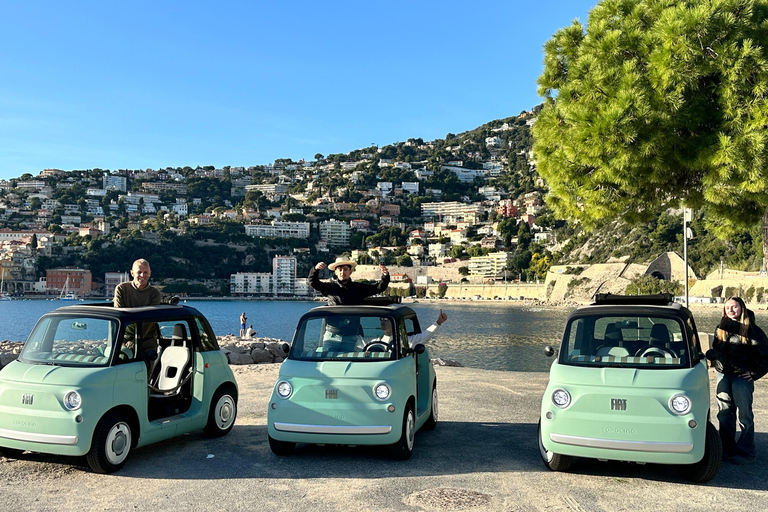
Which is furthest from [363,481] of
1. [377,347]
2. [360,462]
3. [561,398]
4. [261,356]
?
[261,356]

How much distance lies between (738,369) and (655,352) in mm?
1060

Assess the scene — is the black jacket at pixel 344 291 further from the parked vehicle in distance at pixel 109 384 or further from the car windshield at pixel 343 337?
the parked vehicle in distance at pixel 109 384

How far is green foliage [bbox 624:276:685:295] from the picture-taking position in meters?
107

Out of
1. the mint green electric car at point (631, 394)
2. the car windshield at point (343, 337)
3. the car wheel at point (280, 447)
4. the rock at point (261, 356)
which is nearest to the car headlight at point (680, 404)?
the mint green electric car at point (631, 394)

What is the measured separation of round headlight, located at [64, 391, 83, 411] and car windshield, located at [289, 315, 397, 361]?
7.06ft

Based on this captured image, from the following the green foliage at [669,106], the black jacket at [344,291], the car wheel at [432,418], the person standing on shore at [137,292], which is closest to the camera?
the person standing on shore at [137,292]

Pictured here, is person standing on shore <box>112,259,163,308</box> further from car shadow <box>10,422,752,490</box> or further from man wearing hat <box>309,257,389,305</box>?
man wearing hat <box>309,257,389,305</box>

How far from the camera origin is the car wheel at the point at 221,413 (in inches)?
314

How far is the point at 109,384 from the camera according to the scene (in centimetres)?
637

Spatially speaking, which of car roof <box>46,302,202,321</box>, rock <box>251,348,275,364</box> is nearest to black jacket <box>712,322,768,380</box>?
car roof <box>46,302,202,321</box>

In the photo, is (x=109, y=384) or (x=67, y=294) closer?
(x=109, y=384)

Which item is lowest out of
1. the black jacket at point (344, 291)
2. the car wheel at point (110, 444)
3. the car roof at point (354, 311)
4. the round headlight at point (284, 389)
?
the car wheel at point (110, 444)

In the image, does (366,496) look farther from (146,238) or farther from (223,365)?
(146,238)

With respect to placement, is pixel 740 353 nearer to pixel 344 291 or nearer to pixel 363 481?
pixel 363 481
